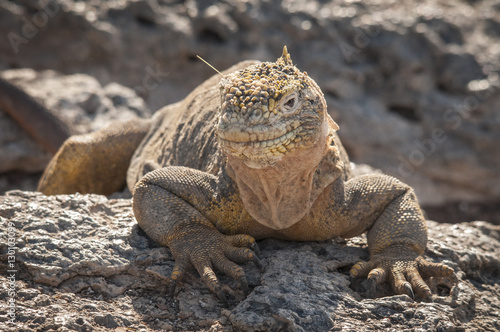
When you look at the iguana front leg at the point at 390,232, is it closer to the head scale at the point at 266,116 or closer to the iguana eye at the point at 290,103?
the head scale at the point at 266,116

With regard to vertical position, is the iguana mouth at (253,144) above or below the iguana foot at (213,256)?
above

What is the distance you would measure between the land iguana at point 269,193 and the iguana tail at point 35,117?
104 inches

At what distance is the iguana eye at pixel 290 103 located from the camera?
3.39 meters

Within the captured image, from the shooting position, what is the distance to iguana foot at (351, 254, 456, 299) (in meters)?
3.79

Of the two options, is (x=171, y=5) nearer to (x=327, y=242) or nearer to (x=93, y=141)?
(x=93, y=141)

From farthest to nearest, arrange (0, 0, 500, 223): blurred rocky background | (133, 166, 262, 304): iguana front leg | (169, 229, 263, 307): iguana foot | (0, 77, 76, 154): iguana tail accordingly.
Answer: (0, 0, 500, 223): blurred rocky background, (0, 77, 76, 154): iguana tail, (133, 166, 262, 304): iguana front leg, (169, 229, 263, 307): iguana foot

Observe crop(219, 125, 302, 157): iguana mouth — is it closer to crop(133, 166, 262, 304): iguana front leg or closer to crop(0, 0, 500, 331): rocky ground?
crop(133, 166, 262, 304): iguana front leg

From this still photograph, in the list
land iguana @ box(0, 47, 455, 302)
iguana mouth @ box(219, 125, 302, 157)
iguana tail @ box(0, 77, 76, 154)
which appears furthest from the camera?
iguana tail @ box(0, 77, 76, 154)

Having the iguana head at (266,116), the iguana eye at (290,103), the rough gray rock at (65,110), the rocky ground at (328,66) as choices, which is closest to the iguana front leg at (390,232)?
the iguana head at (266,116)

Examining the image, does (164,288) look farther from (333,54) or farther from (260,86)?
(333,54)

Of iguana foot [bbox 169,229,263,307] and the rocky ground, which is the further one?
the rocky ground

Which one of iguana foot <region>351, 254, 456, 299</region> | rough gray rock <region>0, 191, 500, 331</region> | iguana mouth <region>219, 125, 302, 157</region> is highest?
iguana mouth <region>219, 125, 302, 157</region>

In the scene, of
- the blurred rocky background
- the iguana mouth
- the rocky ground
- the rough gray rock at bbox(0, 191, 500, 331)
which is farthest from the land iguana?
the blurred rocky background

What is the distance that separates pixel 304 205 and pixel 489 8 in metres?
7.41
